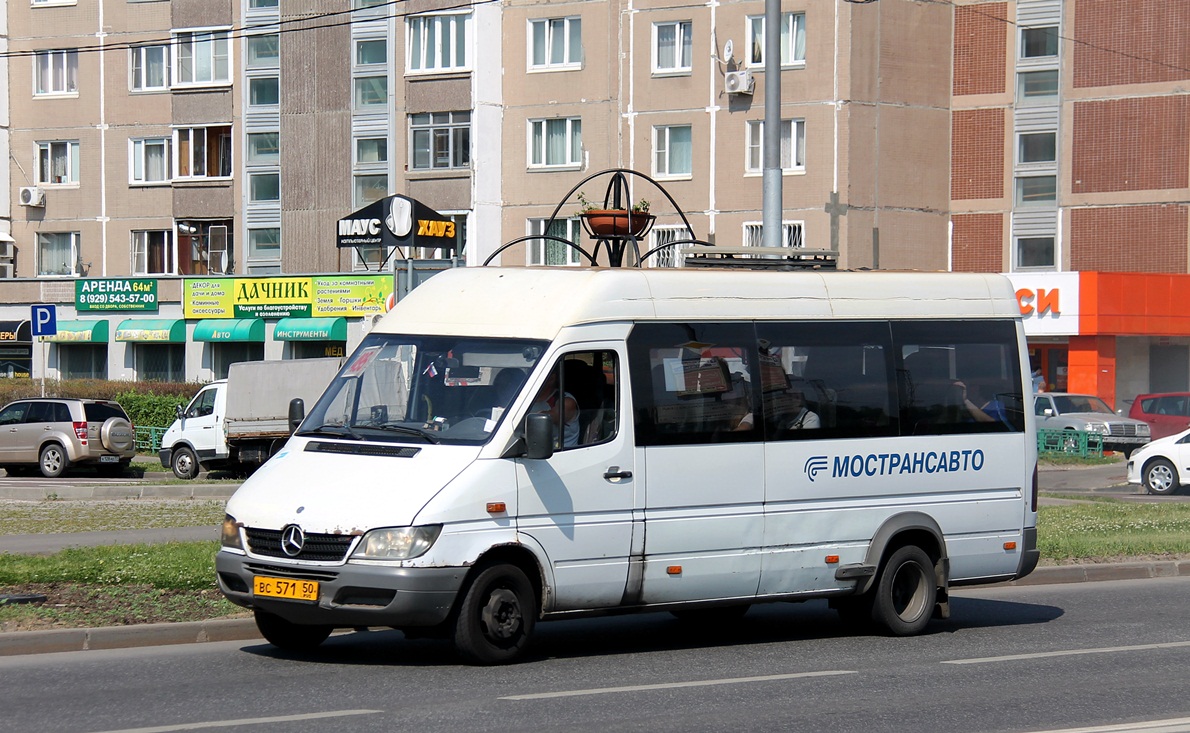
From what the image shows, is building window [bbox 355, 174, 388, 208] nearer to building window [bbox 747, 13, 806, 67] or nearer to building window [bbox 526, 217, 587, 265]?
building window [bbox 526, 217, 587, 265]

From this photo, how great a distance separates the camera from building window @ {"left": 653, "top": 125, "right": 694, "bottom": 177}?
49406 millimetres

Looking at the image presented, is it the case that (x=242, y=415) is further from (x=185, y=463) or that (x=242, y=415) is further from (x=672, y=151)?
(x=672, y=151)

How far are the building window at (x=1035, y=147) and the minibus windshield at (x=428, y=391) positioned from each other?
144ft

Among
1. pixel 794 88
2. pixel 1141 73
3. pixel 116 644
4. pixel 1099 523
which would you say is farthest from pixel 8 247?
pixel 116 644

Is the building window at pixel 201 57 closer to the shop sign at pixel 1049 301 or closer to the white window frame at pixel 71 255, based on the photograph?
the white window frame at pixel 71 255

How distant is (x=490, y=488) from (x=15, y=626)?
11.6ft

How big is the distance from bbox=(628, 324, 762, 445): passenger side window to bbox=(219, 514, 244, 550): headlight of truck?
265 centimetres

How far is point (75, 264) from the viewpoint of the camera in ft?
183

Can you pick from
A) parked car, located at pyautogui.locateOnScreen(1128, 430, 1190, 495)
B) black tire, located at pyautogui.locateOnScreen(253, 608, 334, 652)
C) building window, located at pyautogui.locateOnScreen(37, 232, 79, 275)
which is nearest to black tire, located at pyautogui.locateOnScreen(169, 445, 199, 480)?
parked car, located at pyautogui.locateOnScreen(1128, 430, 1190, 495)

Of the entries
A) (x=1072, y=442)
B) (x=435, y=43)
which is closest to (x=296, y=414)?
(x=1072, y=442)

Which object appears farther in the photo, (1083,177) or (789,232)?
(1083,177)

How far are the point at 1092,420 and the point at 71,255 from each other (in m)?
35.1

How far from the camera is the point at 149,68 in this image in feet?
181

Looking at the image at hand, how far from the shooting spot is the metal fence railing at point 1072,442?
3853 centimetres
